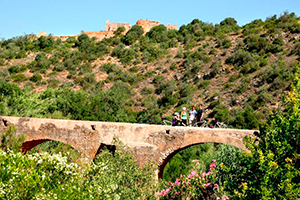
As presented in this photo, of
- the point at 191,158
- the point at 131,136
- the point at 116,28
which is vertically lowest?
the point at 131,136

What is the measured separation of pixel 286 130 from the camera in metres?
6.15

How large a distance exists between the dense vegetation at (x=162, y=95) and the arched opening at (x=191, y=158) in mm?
74

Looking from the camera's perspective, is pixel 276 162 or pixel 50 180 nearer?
pixel 276 162

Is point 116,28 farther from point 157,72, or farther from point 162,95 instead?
point 162,95

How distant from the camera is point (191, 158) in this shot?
22766mm

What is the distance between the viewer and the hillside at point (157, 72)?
2384 centimetres

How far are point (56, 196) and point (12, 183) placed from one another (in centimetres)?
84

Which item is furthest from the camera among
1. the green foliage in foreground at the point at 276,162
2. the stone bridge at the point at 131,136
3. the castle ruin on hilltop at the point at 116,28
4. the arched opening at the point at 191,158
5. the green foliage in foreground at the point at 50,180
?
the castle ruin on hilltop at the point at 116,28

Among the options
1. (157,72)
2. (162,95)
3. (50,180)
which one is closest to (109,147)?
(50,180)

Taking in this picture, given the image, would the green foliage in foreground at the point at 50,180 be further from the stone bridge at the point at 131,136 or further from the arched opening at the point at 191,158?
the arched opening at the point at 191,158

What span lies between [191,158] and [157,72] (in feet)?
42.8

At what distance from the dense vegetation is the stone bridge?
1062 millimetres

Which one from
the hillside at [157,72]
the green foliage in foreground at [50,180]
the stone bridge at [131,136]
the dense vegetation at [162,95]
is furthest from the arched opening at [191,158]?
the green foliage in foreground at [50,180]

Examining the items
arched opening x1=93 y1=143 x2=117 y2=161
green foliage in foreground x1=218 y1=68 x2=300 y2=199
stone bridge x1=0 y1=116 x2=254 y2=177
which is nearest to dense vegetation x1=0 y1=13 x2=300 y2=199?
green foliage in foreground x1=218 y1=68 x2=300 y2=199
